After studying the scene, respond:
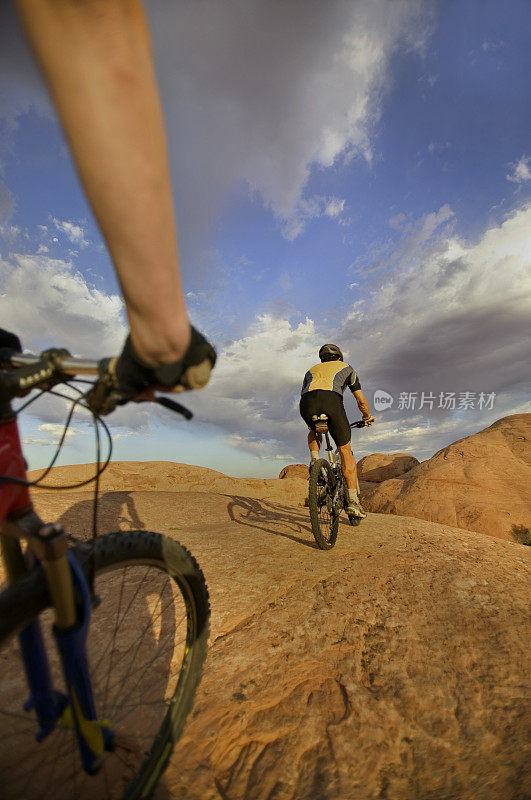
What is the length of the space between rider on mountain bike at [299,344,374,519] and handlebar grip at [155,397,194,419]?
3.98 meters

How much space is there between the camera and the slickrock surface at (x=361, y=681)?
1.54m

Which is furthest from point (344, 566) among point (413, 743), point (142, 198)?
point (142, 198)

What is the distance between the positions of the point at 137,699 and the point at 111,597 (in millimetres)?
1086

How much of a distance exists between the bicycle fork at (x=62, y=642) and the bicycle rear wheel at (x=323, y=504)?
3.31 meters

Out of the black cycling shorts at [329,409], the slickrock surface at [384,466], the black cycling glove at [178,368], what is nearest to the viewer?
the black cycling glove at [178,368]

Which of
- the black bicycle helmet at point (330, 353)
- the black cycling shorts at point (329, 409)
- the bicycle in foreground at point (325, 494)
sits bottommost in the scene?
the bicycle in foreground at point (325, 494)

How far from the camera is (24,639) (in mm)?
1439

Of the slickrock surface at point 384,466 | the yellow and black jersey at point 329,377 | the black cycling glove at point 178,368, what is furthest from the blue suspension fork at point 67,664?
the slickrock surface at point 384,466

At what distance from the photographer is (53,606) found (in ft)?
4.18

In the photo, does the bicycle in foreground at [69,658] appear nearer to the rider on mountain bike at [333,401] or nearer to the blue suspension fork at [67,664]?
the blue suspension fork at [67,664]

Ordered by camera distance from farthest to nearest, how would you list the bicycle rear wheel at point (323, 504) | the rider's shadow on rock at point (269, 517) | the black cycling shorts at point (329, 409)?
the rider's shadow on rock at point (269, 517)
the black cycling shorts at point (329, 409)
the bicycle rear wheel at point (323, 504)

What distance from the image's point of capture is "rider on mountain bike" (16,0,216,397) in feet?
1.93

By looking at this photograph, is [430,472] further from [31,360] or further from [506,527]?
[31,360]

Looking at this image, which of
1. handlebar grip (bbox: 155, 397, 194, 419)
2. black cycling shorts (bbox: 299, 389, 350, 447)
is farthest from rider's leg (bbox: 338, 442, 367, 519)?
handlebar grip (bbox: 155, 397, 194, 419)
